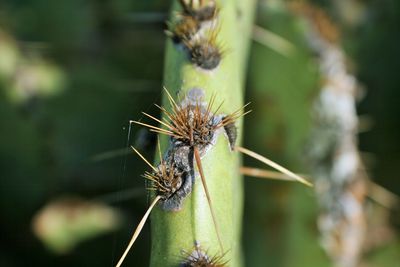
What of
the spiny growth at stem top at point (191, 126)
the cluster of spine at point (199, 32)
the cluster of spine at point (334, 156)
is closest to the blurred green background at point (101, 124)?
the cluster of spine at point (334, 156)

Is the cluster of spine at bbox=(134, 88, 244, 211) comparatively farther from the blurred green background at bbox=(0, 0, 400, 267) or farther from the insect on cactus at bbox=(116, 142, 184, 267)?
the blurred green background at bbox=(0, 0, 400, 267)

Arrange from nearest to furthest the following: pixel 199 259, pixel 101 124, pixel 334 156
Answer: pixel 199 259
pixel 334 156
pixel 101 124

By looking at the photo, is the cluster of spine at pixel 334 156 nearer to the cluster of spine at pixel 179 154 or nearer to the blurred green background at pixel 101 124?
the blurred green background at pixel 101 124

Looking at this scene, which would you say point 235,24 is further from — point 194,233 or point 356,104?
point 356,104

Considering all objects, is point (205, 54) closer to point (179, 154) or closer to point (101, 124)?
point (179, 154)

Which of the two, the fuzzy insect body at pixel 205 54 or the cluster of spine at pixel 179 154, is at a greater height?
the fuzzy insect body at pixel 205 54

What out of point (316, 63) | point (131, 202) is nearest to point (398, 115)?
point (316, 63)

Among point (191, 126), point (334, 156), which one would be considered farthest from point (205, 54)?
point (334, 156)
